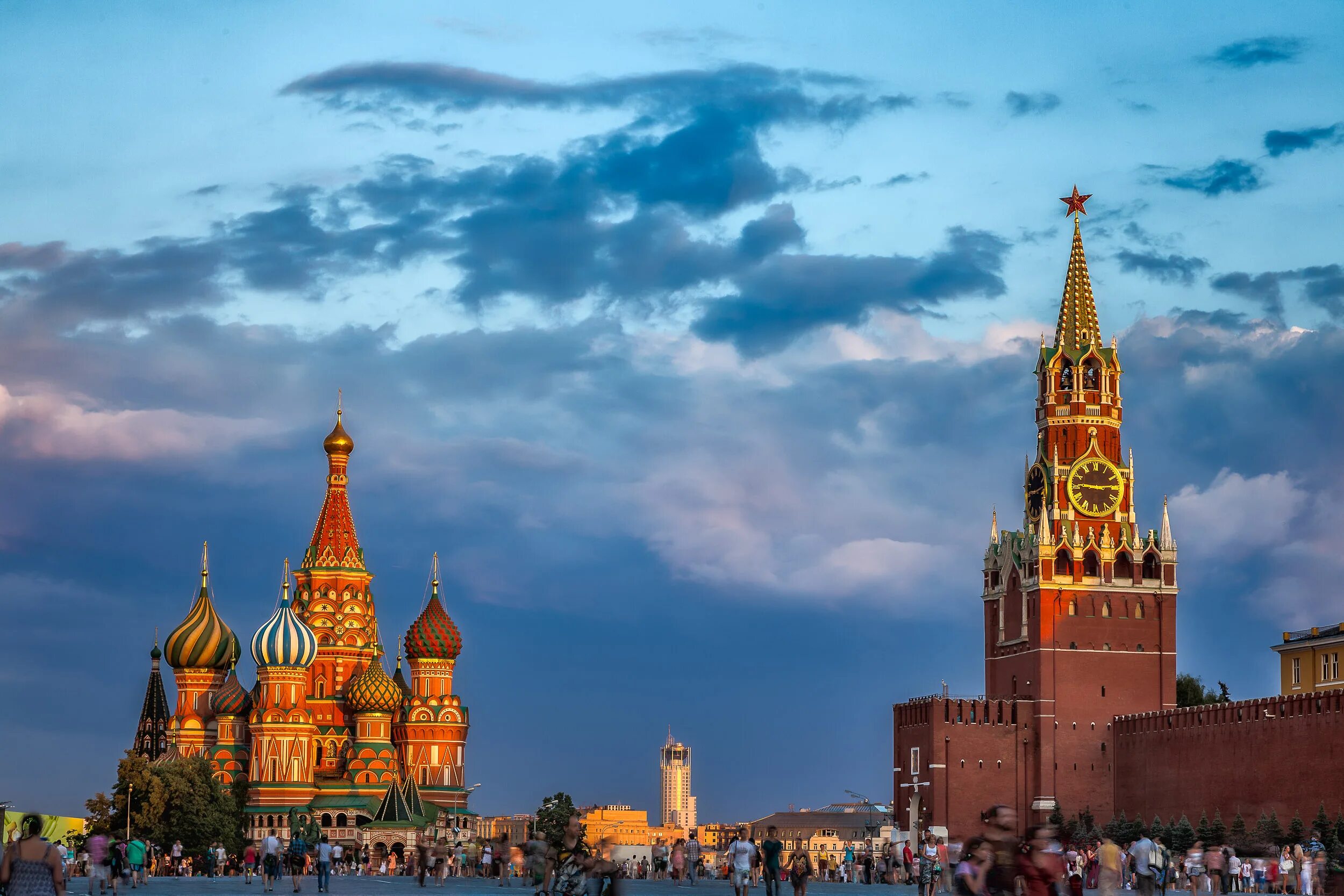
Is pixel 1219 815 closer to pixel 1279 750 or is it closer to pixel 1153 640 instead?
pixel 1279 750

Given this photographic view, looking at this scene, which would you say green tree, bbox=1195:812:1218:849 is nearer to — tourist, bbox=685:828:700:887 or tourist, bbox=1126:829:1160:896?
tourist, bbox=685:828:700:887

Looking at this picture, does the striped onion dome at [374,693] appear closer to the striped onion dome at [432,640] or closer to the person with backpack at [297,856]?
the striped onion dome at [432,640]

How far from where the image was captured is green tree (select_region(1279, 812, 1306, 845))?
6988 centimetres

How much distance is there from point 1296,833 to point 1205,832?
19.5ft

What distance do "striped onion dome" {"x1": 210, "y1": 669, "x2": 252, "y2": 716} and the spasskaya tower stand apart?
1241 inches

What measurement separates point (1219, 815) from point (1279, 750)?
401 cm

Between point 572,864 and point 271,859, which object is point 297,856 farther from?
point 572,864

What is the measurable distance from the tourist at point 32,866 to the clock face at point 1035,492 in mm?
75900

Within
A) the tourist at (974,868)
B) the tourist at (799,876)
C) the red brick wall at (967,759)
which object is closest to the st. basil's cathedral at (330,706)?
the red brick wall at (967,759)

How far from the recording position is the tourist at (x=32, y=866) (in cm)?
1766

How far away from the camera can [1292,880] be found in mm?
53531

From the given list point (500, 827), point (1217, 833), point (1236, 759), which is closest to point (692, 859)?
point (1217, 833)

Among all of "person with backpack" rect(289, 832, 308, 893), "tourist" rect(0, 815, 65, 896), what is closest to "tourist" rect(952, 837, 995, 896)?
"tourist" rect(0, 815, 65, 896)

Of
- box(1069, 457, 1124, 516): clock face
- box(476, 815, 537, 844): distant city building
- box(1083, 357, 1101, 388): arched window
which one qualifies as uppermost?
box(1083, 357, 1101, 388): arched window
